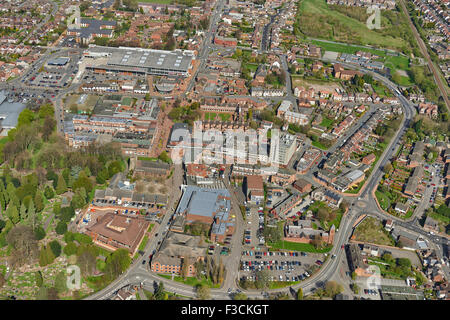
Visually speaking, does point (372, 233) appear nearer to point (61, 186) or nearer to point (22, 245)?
point (61, 186)

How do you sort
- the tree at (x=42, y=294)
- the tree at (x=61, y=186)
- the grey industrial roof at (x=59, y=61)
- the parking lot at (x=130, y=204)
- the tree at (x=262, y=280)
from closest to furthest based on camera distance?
the tree at (x=42, y=294) → the tree at (x=262, y=280) → the parking lot at (x=130, y=204) → the tree at (x=61, y=186) → the grey industrial roof at (x=59, y=61)

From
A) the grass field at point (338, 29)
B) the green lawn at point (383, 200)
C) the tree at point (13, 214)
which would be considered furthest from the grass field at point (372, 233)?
the grass field at point (338, 29)

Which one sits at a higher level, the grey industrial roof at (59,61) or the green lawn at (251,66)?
the green lawn at (251,66)

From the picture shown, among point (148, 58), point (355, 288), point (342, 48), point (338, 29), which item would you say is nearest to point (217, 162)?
point (355, 288)

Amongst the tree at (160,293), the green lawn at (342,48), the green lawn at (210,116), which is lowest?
the green lawn at (210,116)

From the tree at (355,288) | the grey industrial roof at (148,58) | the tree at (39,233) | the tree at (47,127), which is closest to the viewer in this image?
the tree at (355,288)

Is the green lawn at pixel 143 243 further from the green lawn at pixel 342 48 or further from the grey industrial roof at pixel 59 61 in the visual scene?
the green lawn at pixel 342 48

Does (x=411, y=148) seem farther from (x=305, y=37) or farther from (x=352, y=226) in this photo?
(x=305, y=37)
